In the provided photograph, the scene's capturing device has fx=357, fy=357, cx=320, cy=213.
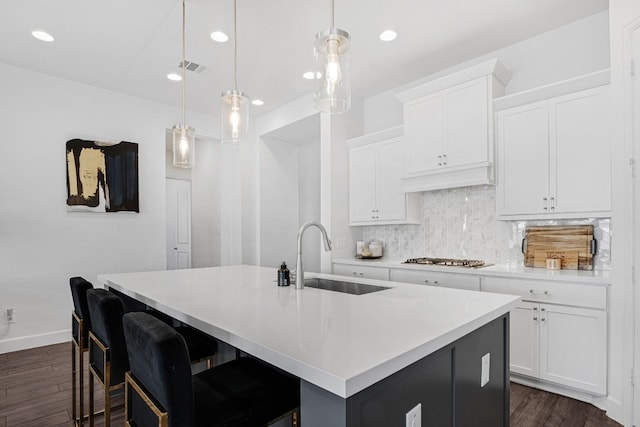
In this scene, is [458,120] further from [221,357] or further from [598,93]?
[221,357]

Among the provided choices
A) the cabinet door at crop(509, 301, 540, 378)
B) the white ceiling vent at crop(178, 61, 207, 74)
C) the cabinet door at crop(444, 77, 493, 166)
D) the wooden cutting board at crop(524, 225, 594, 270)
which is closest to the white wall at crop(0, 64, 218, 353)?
the white ceiling vent at crop(178, 61, 207, 74)

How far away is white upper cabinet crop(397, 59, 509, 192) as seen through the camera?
3.14 metres

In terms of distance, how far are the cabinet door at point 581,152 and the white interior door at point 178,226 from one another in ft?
18.2

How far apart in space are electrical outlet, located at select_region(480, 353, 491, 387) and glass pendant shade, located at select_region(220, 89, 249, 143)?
2.01 m

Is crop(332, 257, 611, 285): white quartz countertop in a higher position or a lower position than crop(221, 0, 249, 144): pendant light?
lower

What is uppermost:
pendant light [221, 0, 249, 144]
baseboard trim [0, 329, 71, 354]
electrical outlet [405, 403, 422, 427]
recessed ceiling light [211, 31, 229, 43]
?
recessed ceiling light [211, 31, 229, 43]

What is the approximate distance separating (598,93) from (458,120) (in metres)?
1.03

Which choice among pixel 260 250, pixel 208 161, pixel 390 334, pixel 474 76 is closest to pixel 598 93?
pixel 474 76

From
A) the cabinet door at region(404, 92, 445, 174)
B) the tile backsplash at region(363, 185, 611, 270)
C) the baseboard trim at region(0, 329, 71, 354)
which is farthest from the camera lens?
the baseboard trim at region(0, 329, 71, 354)

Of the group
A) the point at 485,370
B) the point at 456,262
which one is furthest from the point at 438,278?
the point at 485,370

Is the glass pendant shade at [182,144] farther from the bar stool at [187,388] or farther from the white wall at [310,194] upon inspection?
the white wall at [310,194]

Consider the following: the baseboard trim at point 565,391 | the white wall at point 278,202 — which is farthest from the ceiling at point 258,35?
the baseboard trim at point 565,391

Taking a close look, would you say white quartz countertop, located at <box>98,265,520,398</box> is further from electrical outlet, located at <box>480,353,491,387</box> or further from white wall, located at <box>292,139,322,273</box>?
white wall, located at <box>292,139,322,273</box>

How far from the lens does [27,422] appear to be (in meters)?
2.27
